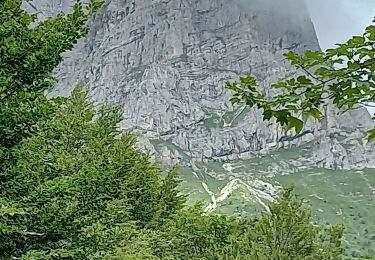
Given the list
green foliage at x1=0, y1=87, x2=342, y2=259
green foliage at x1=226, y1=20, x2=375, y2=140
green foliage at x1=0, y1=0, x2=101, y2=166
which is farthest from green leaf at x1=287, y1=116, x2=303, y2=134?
green foliage at x1=0, y1=0, x2=101, y2=166

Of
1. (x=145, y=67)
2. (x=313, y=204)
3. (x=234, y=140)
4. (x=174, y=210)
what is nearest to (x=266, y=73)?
(x=234, y=140)

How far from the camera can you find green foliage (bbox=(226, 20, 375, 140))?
2.50 meters

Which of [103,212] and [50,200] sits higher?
[50,200]

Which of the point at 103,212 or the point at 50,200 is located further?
the point at 103,212

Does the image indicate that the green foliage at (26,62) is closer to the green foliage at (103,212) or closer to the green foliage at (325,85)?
the green foliage at (103,212)

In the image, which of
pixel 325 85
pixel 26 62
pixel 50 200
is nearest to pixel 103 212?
pixel 50 200

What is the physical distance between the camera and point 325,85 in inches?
102

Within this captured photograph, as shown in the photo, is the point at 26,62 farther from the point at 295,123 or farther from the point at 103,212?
the point at 295,123

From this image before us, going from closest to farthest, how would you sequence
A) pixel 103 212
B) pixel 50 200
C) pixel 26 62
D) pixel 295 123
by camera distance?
pixel 295 123 < pixel 26 62 < pixel 50 200 < pixel 103 212

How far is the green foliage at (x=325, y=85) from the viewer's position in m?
2.50

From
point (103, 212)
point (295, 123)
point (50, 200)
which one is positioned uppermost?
point (295, 123)

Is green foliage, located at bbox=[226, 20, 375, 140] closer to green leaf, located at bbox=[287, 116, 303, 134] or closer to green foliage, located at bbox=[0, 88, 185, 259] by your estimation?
green leaf, located at bbox=[287, 116, 303, 134]

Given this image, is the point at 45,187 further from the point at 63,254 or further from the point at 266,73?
the point at 266,73

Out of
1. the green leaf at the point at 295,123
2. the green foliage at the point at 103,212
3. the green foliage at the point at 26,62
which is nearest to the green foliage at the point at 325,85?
the green leaf at the point at 295,123
